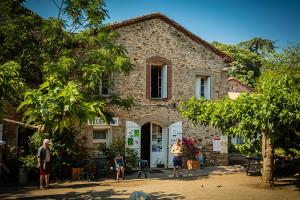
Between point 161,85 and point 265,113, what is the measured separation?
309 inches

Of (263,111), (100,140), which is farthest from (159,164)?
A: (263,111)

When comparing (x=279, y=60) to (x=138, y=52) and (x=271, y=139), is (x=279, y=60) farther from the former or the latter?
(x=271, y=139)

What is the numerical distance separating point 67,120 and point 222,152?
1376 centimetres

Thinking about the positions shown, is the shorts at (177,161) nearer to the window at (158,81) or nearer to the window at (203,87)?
the window at (158,81)

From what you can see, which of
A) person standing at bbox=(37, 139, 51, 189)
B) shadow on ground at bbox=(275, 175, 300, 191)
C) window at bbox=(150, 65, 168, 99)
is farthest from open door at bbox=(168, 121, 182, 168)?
person standing at bbox=(37, 139, 51, 189)

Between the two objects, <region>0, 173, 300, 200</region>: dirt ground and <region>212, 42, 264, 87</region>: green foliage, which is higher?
<region>212, 42, 264, 87</region>: green foliage

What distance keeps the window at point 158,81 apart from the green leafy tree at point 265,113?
5.26 m

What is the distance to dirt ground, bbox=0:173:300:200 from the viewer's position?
377 inches

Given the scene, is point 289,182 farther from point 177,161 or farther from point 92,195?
point 92,195

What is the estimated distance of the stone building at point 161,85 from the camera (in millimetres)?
15031

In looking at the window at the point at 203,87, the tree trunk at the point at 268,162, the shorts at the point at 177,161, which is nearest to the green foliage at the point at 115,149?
the shorts at the point at 177,161

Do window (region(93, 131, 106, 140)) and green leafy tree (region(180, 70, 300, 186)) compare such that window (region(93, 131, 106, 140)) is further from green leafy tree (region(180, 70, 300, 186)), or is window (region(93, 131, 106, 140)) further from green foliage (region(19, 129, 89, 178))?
green leafy tree (region(180, 70, 300, 186))

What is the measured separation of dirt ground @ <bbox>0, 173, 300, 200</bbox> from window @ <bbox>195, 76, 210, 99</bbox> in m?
5.58

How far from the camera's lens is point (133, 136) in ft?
49.3
